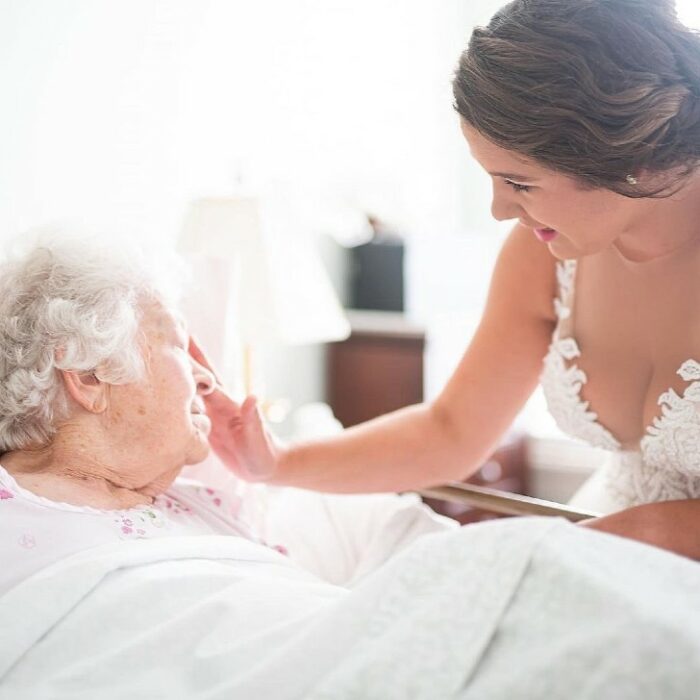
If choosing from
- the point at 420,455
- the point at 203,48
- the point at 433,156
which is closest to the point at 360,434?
the point at 420,455

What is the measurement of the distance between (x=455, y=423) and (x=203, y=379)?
1.69ft

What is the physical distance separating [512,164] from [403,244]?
257 centimetres

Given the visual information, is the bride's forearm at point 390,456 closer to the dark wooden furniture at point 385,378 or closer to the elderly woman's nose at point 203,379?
the elderly woman's nose at point 203,379

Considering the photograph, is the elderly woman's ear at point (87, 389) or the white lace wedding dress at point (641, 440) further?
the white lace wedding dress at point (641, 440)

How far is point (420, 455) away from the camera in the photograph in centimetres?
197

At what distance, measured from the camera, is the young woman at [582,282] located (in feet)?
4.51

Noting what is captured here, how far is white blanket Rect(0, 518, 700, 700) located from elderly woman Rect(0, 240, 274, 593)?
0.19m

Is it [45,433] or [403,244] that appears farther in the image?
[403,244]

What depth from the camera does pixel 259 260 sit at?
2395 mm


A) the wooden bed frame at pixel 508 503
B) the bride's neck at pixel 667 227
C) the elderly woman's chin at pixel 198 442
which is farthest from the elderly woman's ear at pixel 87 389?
the bride's neck at pixel 667 227

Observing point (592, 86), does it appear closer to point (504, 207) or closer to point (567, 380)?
point (504, 207)

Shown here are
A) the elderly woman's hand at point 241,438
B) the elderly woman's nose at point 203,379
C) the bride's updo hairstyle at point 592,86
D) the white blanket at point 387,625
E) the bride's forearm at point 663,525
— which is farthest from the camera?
the elderly woman's hand at point 241,438

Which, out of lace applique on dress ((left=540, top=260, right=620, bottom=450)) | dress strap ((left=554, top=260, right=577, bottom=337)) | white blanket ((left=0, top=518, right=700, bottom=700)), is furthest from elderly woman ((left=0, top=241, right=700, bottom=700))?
dress strap ((left=554, top=260, right=577, bottom=337))

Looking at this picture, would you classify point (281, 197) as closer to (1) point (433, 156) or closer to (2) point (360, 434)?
(2) point (360, 434)
